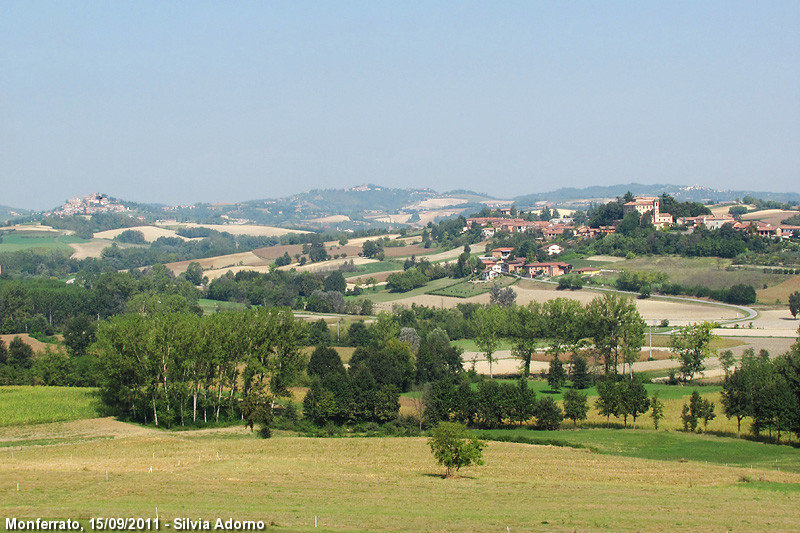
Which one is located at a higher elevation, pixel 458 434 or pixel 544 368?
pixel 458 434

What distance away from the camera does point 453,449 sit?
34.9m

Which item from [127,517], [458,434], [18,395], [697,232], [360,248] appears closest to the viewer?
[127,517]

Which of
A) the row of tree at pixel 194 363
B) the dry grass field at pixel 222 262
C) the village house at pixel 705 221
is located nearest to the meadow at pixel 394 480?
the row of tree at pixel 194 363

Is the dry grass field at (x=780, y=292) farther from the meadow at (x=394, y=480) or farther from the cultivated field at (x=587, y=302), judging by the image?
the meadow at (x=394, y=480)

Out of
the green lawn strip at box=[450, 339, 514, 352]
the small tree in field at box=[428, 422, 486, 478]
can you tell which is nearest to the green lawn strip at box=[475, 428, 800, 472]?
the small tree in field at box=[428, 422, 486, 478]

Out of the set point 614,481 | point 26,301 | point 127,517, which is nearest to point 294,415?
point 614,481

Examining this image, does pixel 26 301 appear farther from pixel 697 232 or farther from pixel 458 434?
pixel 697 232

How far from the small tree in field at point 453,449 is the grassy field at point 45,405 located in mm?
29159

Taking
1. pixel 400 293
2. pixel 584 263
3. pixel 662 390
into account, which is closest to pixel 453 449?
pixel 662 390

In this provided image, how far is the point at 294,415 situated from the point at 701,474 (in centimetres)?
2872

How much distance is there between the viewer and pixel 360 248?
19200cm

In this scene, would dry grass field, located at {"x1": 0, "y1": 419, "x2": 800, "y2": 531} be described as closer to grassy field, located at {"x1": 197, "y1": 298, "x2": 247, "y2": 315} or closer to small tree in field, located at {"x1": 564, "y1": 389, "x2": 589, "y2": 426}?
small tree in field, located at {"x1": 564, "y1": 389, "x2": 589, "y2": 426}

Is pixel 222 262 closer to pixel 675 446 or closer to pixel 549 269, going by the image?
pixel 549 269

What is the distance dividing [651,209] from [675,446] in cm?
12179
